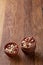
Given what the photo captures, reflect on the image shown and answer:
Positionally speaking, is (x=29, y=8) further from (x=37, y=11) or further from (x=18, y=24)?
(x=18, y=24)

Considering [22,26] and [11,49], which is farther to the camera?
[22,26]

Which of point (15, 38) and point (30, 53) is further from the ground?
point (15, 38)

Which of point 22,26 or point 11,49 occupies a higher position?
point 22,26

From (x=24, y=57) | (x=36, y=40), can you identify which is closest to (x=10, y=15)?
(x=36, y=40)
